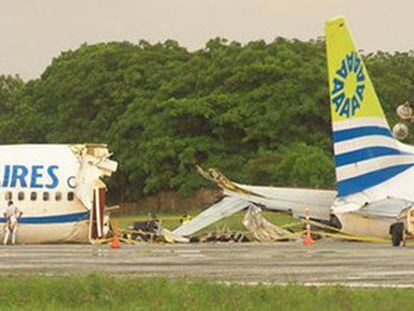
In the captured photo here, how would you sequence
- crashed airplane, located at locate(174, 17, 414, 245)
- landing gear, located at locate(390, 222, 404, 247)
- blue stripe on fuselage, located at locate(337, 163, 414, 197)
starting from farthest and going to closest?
1. blue stripe on fuselage, located at locate(337, 163, 414, 197)
2. crashed airplane, located at locate(174, 17, 414, 245)
3. landing gear, located at locate(390, 222, 404, 247)

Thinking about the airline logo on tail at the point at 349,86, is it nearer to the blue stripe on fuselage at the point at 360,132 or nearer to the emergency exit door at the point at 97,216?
the blue stripe on fuselage at the point at 360,132

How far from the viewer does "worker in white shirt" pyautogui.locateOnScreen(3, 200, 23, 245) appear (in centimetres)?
5275

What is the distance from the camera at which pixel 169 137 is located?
100m

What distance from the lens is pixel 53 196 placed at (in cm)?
5347

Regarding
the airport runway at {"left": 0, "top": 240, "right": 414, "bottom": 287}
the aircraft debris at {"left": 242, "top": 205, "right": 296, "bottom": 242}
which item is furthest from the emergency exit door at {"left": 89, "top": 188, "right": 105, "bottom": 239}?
the airport runway at {"left": 0, "top": 240, "right": 414, "bottom": 287}

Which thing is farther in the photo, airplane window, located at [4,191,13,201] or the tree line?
the tree line

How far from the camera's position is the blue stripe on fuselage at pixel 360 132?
48.2 metres

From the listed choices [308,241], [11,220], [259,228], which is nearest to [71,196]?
[11,220]

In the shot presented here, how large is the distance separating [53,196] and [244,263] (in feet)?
72.0

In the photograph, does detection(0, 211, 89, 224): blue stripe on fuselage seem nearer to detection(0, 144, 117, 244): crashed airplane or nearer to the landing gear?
detection(0, 144, 117, 244): crashed airplane

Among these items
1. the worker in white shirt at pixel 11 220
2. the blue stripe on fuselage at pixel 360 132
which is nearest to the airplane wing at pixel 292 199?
the blue stripe on fuselage at pixel 360 132

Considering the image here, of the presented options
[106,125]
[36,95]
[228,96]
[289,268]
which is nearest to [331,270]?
[289,268]

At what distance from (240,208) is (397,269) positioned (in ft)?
77.9

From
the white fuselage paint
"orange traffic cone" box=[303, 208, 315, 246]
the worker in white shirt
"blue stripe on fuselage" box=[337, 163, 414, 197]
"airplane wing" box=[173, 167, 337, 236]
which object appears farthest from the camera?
the white fuselage paint
